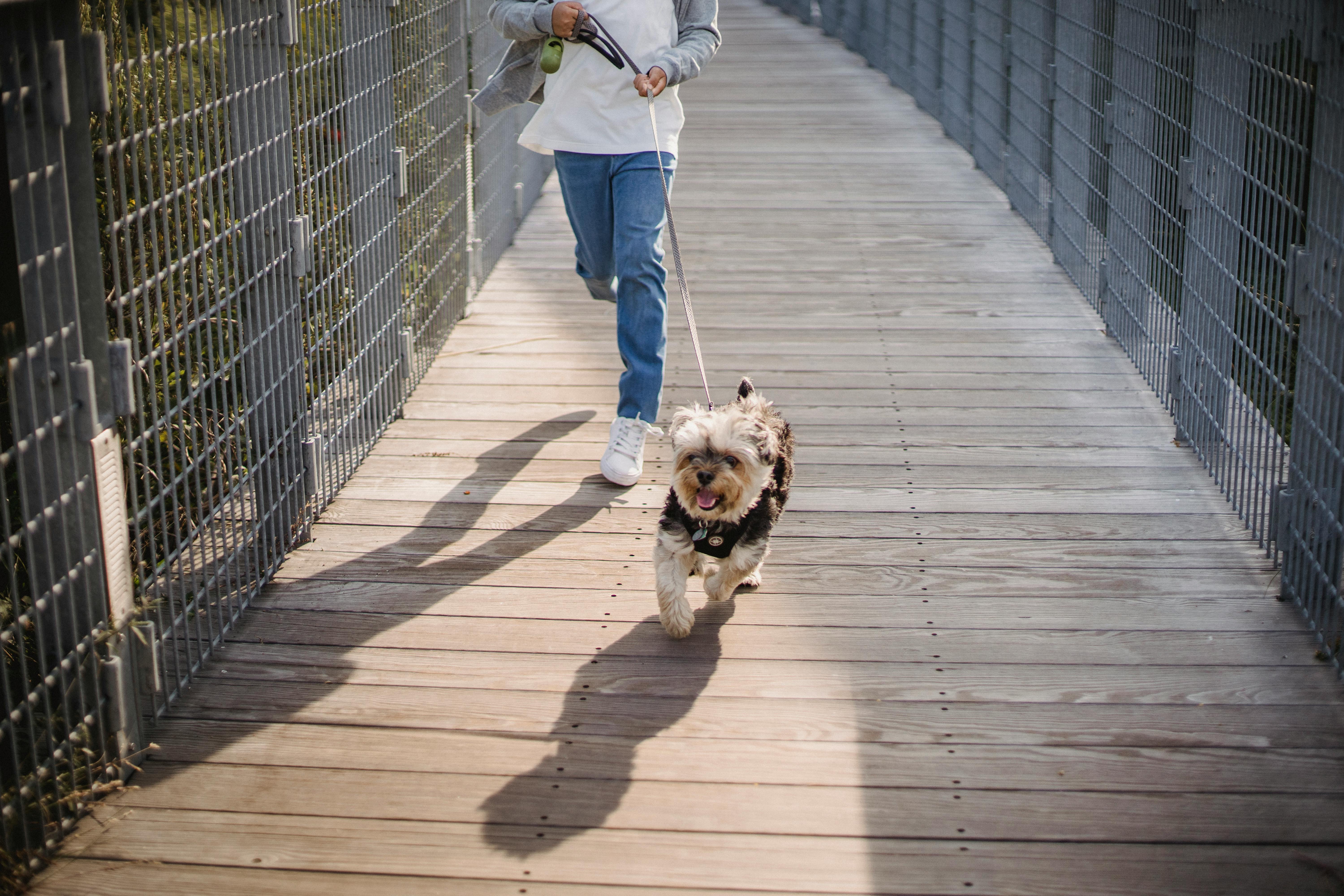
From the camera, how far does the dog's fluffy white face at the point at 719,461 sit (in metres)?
3.40

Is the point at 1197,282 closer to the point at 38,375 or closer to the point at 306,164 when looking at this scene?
the point at 306,164

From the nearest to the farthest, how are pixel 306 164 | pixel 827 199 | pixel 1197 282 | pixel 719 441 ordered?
pixel 719 441 < pixel 306 164 < pixel 1197 282 < pixel 827 199

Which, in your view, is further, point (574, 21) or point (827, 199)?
point (827, 199)

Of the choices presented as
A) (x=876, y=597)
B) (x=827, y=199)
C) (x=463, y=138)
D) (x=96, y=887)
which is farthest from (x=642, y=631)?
(x=827, y=199)

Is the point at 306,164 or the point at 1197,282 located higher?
the point at 306,164

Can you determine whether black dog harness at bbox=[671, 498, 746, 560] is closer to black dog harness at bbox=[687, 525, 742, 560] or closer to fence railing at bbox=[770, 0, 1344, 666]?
black dog harness at bbox=[687, 525, 742, 560]

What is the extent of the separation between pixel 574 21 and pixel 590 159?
1.35 feet

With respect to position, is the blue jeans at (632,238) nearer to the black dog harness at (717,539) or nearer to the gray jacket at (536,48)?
the gray jacket at (536,48)

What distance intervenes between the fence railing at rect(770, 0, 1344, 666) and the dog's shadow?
1.50 m

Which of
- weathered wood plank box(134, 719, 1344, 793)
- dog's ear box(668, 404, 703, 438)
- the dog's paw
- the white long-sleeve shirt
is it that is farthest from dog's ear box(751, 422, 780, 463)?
the white long-sleeve shirt

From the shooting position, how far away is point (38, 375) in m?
2.59

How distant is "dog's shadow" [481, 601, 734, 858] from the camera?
282 centimetres

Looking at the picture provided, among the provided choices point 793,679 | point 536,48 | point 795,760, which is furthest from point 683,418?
point 536,48

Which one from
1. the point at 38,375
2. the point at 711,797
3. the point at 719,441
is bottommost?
the point at 711,797
